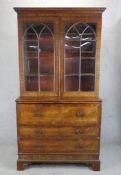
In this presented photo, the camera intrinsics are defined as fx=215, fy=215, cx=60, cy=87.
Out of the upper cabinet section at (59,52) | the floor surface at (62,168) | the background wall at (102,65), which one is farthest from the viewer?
the background wall at (102,65)

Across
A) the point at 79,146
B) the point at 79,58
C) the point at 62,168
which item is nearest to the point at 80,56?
the point at 79,58

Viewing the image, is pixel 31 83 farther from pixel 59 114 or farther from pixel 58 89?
pixel 59 114

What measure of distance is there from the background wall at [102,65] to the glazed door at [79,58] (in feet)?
2.12

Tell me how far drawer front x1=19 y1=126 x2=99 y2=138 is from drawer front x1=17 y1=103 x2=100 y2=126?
0.21 ft

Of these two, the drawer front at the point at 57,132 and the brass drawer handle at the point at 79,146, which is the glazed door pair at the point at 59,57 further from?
the brass drawer handle at the point at 79,146

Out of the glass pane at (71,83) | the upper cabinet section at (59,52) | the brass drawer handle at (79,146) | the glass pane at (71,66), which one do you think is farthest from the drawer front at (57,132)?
the glass pane at (71,66)

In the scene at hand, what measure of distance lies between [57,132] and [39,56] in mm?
943

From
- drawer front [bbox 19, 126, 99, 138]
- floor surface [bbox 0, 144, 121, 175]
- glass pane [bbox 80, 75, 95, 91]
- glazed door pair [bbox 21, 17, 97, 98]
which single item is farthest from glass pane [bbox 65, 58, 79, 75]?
floor surface [bbox 0, 144, 121, 175]

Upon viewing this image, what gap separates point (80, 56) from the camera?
8.48 ft

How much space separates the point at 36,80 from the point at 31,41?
469 mm

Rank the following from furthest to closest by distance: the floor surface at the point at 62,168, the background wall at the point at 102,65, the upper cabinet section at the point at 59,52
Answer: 1. the background wall at the point at 102,65
2. the floor surface at the point at 62,168
3. the upper cabinet section at the point at 59,52

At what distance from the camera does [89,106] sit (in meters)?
2.54

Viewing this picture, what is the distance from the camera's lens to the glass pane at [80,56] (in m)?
2.52

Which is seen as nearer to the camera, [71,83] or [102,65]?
[71,83]
